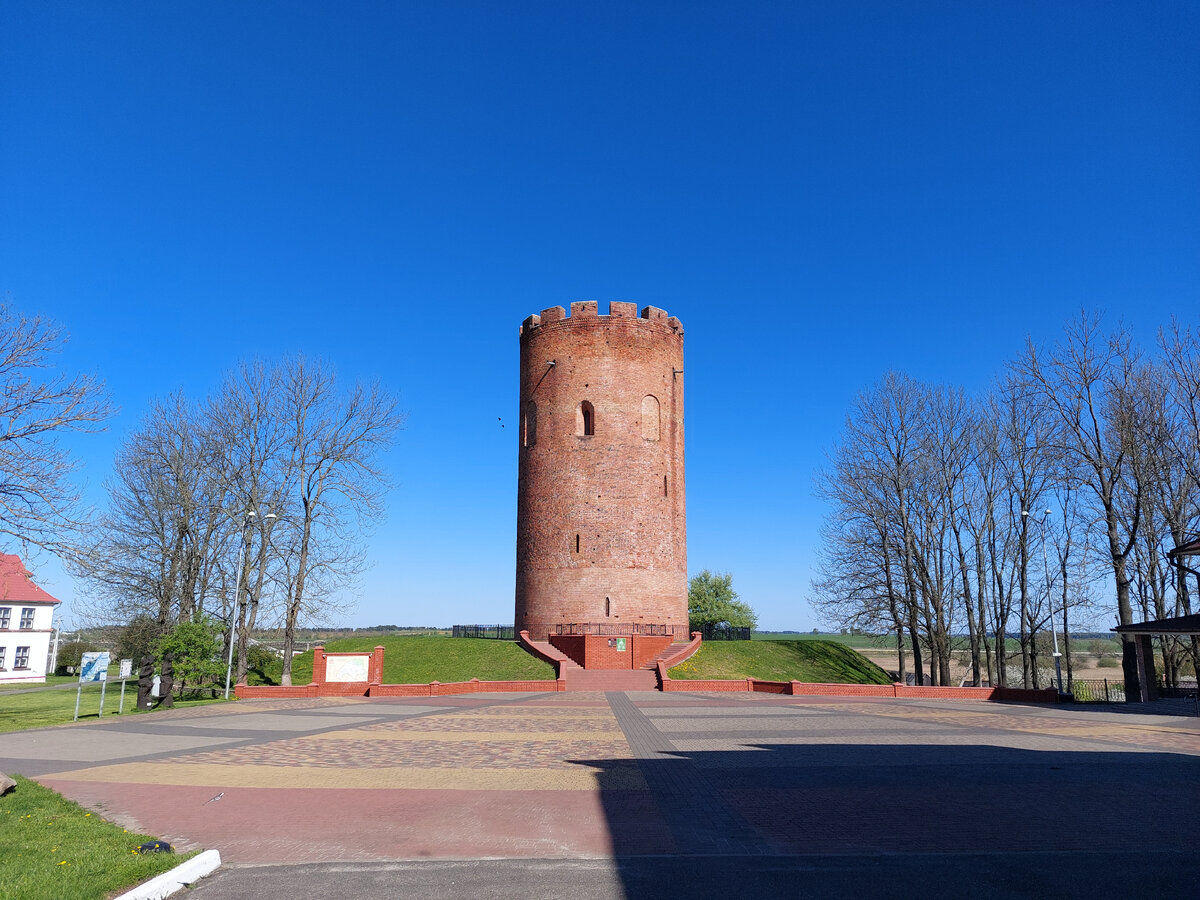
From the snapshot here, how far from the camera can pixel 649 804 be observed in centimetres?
900

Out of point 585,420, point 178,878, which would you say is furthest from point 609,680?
point 178,878

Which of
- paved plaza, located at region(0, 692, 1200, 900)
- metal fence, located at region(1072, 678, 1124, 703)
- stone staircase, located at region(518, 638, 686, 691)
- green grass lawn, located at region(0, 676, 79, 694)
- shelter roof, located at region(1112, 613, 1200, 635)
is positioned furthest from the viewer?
green grass lawn, located at region(0, 676, 79, 694)

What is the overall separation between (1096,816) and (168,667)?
2462 cm

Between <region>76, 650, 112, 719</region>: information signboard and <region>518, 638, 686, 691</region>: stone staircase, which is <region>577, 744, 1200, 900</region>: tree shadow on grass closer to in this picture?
<region>76, 650, 112, 719</region>: information signboard

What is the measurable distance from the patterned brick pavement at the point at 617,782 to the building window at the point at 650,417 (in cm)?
2117

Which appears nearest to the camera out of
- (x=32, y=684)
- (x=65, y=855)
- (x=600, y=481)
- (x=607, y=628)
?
(x=65, y=855)

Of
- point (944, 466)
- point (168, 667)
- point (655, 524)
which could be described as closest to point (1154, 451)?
point (944, 466)

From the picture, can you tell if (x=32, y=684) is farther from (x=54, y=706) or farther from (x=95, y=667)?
(x=95, y=667)

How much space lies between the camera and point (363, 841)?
7422 millimetres

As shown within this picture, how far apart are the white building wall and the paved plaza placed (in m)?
38.8

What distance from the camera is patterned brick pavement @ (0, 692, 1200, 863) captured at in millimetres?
7559

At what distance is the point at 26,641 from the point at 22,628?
33.8 inches

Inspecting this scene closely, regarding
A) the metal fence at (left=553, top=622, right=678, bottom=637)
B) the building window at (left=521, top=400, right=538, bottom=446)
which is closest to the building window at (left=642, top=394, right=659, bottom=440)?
the building window at (left=521, top=400, right=538, bottom=446)

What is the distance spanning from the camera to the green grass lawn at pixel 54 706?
2050cm
